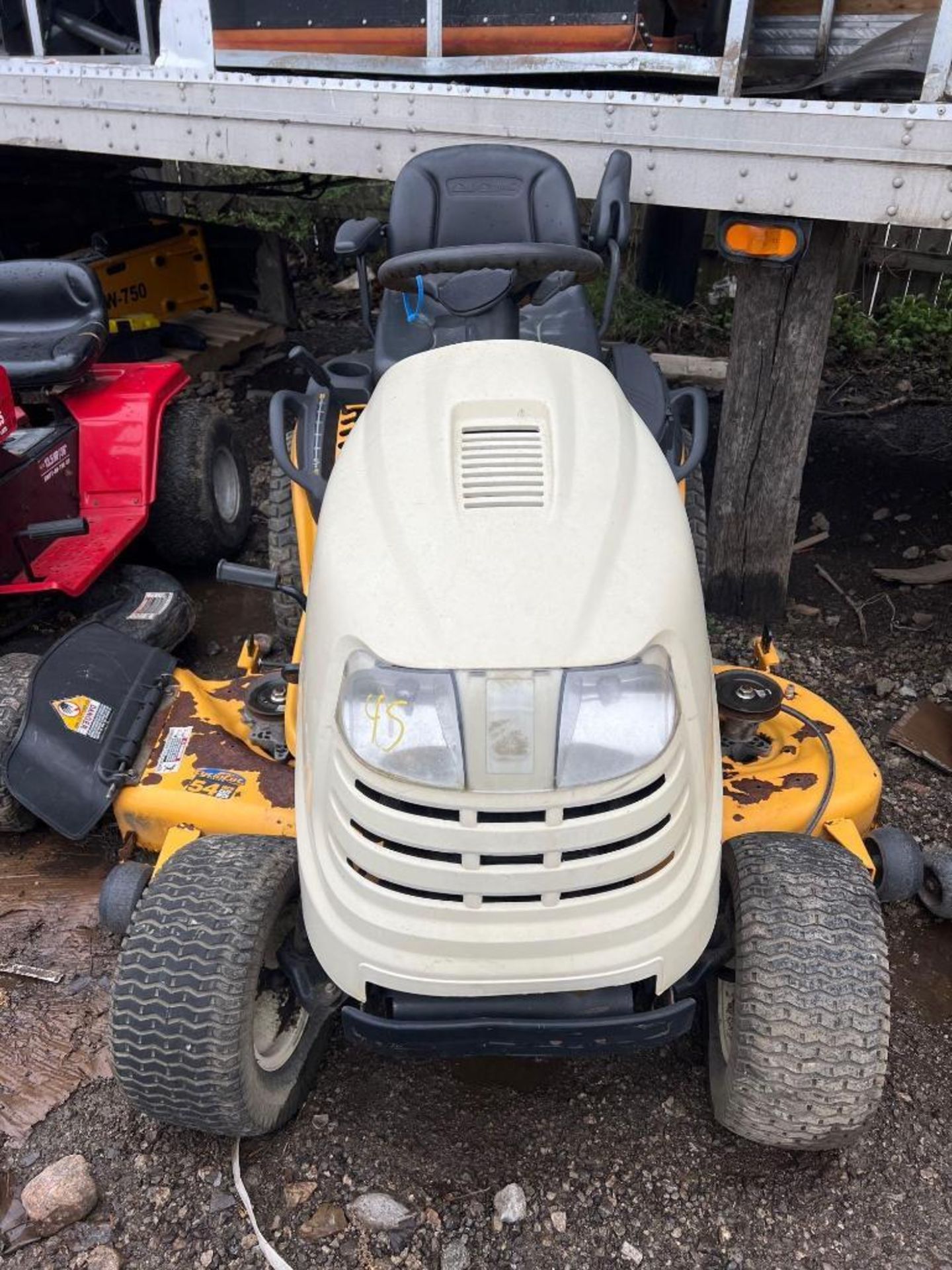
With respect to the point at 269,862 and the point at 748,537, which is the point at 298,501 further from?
the point at 748,537

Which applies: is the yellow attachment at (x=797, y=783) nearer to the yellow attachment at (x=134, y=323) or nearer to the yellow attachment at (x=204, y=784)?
the yellow attachment at (x=204, y=784)

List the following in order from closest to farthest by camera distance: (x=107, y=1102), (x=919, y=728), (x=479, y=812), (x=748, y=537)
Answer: (x=479, y=812) → (x=107, y=1102) → (x=919, y=728) → (x=748, y=537)

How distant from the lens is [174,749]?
2.36 meters

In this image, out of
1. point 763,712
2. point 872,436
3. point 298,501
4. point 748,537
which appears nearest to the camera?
point 763,712

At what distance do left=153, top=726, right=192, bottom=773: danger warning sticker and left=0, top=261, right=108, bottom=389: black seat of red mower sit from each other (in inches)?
66.7

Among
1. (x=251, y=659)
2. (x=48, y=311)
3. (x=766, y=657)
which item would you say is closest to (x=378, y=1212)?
(x=251, y=659)

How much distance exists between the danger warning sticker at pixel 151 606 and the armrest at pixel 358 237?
1266 millimetres

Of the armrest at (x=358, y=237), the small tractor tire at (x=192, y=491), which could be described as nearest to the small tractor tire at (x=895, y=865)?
the armrest at (x=358, y=237)

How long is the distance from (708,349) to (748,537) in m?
2.79

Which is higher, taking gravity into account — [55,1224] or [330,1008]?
[330,1008]

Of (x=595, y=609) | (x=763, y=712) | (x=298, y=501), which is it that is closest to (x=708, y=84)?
(x=298, y=501)

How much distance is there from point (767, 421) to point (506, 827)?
2.19m

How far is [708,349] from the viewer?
5879 millimetres

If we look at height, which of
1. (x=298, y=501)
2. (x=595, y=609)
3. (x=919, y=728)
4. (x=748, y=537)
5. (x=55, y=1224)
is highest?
(x=595, y=609)
